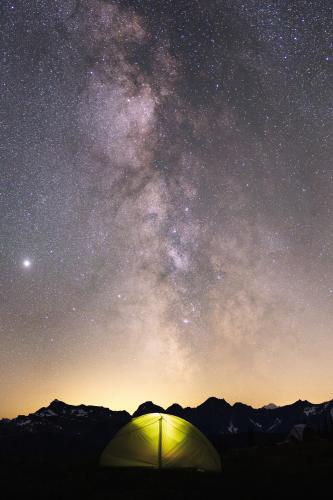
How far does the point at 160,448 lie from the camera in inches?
546

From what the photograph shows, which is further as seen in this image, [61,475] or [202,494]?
[61,475]

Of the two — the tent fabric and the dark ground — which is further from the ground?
the tent fabric

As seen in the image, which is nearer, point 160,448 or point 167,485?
point 167,485

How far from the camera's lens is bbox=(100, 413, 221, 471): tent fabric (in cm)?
1366

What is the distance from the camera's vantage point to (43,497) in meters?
9.63

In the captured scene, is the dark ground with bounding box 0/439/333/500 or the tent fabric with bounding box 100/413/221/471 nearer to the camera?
the dark ground with bounding box 0/439/333/500

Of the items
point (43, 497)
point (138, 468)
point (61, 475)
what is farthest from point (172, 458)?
point (43, 497)

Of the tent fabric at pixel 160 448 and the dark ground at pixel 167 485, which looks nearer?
the dark ground at pixel 167 485

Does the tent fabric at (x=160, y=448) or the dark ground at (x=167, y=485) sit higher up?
the tent fabric at (x=160, y=448)

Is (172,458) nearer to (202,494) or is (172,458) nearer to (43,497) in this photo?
(202,494)

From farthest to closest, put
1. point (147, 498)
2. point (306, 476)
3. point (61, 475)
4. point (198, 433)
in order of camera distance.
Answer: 1. point (198, 433)
2. point (61, 475)
3. point (306, 476)
4. point (147, 498)

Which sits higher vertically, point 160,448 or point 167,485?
point 160,448

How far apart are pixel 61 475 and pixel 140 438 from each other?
119 inches

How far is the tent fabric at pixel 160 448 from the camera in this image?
13656 mm
